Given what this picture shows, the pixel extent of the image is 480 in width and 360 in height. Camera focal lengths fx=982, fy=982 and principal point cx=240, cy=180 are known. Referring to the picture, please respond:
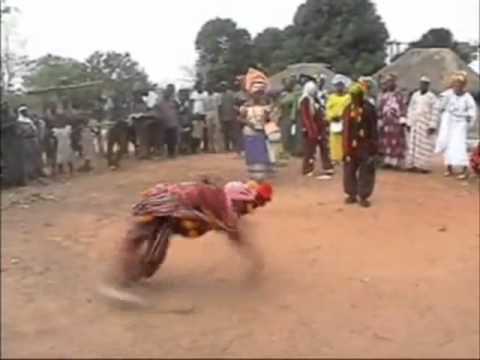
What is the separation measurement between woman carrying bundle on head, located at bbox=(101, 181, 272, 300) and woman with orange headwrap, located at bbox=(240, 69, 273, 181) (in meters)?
5.02

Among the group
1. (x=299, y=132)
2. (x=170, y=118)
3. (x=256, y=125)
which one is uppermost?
(x=256, y=125)

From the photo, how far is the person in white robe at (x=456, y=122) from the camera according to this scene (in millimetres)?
11312

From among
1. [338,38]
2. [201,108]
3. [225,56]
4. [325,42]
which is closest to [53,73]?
[201,108]

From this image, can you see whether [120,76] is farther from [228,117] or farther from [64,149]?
[228,117]

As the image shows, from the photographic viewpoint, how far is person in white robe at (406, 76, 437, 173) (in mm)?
11938

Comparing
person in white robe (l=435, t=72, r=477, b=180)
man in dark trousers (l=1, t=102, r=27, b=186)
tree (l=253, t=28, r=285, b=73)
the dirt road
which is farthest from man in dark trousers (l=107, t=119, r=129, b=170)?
tree (l=253, t=28, r=285, b=73)

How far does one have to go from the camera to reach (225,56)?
18344mm

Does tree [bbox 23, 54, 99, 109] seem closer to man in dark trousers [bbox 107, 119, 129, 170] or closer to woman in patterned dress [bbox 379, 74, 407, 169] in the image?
man in dark trousers [bbox 107, 119, 129, 170]

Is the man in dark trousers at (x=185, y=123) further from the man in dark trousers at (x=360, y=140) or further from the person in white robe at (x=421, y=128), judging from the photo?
the man in dark trousers at (x=360, y=140)

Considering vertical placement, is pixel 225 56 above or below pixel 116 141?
above

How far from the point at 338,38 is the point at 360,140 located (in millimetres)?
14204

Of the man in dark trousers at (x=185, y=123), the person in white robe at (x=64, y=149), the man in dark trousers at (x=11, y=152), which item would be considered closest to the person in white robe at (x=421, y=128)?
the person in white robe at (x=64, y=149)

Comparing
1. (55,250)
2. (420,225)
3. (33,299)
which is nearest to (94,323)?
(33,299)

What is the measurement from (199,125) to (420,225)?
8391mm
